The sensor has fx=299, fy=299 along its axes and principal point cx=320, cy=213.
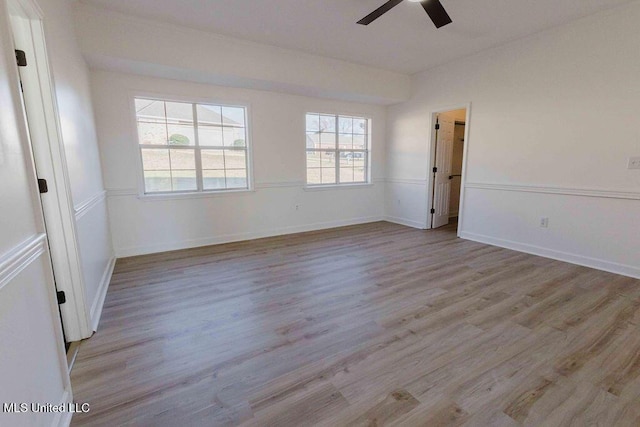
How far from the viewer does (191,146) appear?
4.27 m

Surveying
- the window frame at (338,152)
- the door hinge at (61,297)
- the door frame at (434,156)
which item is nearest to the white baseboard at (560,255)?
the door frame at (434,156)

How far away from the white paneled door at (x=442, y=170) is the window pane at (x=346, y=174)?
1564 mm

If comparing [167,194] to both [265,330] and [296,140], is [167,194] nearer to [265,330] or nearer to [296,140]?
[296,140]

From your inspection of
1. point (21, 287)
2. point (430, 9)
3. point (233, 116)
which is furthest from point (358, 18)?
point (21, 287)

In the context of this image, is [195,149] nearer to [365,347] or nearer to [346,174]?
[346,174]

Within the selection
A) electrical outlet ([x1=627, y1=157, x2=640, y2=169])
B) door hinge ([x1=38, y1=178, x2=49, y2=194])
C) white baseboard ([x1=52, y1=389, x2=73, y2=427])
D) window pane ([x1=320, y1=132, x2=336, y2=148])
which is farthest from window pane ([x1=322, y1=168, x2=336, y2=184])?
white baseboard ([x1=52, y1=389, x2=73, y2=427])

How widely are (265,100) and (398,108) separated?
101 inches

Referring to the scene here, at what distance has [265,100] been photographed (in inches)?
184

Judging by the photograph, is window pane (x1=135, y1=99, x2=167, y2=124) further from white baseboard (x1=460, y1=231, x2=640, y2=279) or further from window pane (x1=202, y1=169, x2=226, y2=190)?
white baseboard (x1=460, y1=231, x2=640, y2=279)

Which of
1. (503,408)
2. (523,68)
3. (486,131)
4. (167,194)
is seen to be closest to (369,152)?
(486,131)

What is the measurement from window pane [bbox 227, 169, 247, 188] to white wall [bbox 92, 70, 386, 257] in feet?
0.57

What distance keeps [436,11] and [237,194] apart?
341cm

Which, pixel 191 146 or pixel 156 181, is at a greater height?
pixel 191 146

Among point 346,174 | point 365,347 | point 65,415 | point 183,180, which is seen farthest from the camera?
point 346,174
